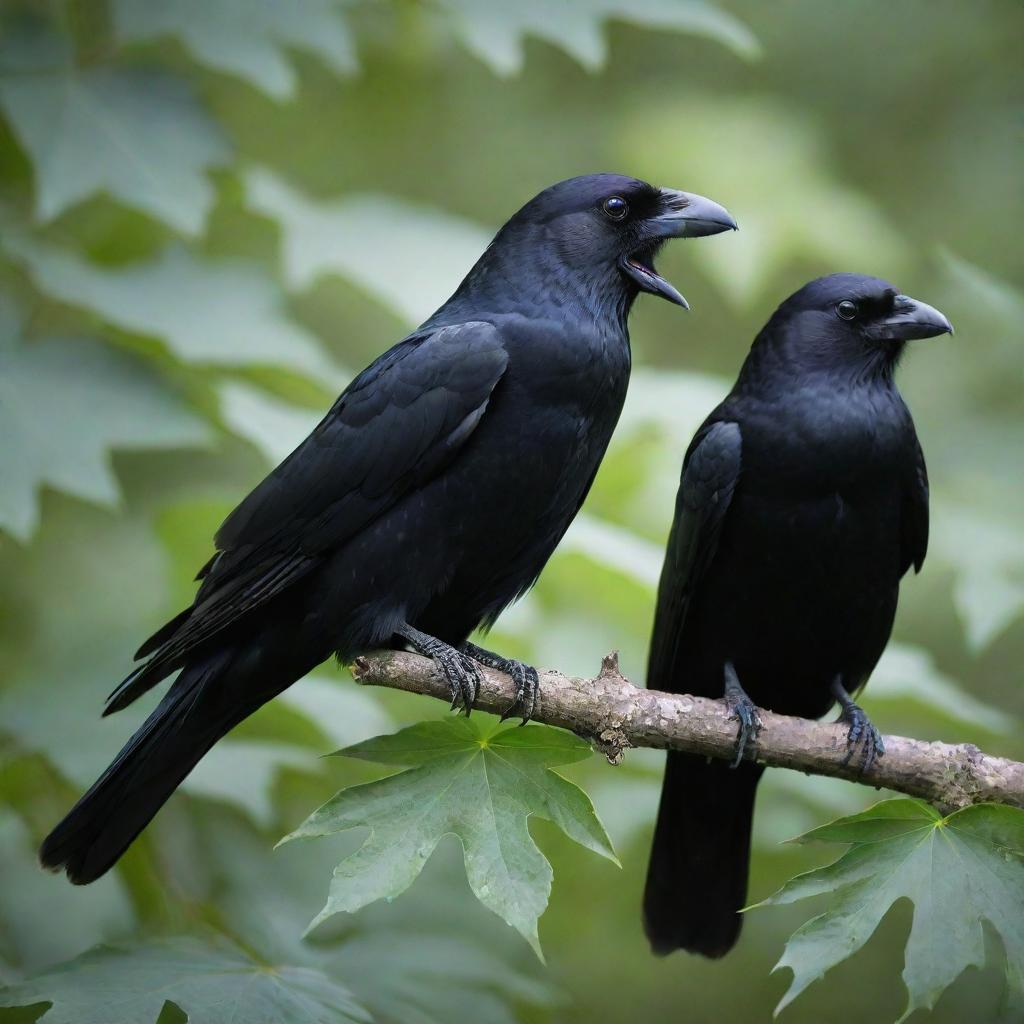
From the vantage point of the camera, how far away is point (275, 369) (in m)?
3.72

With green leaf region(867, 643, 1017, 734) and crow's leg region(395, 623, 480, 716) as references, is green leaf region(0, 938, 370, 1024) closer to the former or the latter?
crow's leg region(395, 623, 480, 716)

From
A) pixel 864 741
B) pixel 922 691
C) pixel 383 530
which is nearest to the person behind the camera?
pixel 864 741

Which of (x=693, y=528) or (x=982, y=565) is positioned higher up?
(x=982, y=565)

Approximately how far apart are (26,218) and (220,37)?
78 cm

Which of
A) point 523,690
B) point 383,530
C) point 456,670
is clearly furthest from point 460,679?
point 383,530

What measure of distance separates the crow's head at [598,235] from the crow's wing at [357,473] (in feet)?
0.90

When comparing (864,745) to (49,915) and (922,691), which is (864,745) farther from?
(49,915)

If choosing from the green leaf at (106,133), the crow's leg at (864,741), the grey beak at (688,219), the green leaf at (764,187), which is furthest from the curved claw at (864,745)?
the green leaf at (106,133)

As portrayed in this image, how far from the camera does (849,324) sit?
3316 mm

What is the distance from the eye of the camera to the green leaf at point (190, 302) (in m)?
3.50

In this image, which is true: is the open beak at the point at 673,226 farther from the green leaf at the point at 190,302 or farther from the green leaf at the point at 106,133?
the green leaf at the point at 106,133

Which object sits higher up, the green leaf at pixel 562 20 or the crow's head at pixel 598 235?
the green leaf at pixel 562 20

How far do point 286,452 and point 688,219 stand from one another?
1171mm

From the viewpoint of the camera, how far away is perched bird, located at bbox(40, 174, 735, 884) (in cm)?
279
